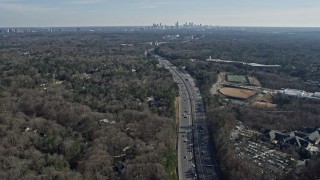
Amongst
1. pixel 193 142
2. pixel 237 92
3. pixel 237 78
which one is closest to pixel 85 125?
pixel 193 142

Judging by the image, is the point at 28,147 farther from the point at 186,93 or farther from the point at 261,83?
the point at 261,83

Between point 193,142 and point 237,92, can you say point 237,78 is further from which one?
point 193,142

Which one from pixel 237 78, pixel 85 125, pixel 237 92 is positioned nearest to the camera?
pixel 85 125

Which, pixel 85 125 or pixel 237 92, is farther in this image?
pixel 237 92

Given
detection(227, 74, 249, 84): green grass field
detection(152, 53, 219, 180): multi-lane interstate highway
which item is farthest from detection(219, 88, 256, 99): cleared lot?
detection(227, 74, 249, 84): green grass field

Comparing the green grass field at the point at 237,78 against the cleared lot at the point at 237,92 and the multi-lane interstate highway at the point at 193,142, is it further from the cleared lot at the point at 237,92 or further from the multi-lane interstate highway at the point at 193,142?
the multi-lane interstate highway at the point at 193,142

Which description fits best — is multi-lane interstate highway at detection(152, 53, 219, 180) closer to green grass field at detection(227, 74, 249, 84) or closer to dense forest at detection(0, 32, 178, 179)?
dense forest at detection(0, 32, 178, 179)

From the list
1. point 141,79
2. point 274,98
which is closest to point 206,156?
point 274,98
